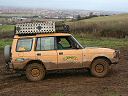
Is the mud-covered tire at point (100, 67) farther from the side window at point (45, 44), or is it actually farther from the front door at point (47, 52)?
the side window at point (45, 44)

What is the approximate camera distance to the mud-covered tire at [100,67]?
536 inches

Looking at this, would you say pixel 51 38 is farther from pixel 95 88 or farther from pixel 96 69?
pixel 95 88

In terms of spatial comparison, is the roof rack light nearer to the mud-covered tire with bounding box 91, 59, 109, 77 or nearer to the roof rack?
the roof rack

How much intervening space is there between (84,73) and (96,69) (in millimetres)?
1090

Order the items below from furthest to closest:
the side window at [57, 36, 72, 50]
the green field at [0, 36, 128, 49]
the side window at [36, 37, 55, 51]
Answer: the green field at [0, 36, 128, 49] < the side window at [57, 36, 72, 50] < the side window at [36, 37, 55, 51]

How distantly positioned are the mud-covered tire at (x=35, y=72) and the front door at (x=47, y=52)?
0.24 metres

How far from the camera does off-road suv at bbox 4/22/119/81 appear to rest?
1340 cm

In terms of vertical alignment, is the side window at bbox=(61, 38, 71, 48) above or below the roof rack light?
below

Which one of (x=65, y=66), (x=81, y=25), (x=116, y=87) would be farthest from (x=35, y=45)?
(x=81, y=25)

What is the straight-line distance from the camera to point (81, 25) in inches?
1569

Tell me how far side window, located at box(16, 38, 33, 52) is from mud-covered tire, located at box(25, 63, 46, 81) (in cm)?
65

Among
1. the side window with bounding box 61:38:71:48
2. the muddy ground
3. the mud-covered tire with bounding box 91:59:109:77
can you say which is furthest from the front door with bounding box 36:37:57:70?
the mud-covered tire with bounding box 91:59:109:77

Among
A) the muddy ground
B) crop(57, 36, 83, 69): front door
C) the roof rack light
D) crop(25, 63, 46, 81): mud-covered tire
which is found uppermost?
the roof rack light

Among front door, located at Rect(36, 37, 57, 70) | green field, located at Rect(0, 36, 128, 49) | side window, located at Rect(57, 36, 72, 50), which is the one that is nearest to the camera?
front door, located at Rect(36, 37, 57, 70)
